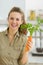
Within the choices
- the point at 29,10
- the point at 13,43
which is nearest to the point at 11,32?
the point at 13,43

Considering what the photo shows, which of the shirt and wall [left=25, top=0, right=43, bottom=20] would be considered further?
wall [left=25, top=0, right=43, bottom=20]

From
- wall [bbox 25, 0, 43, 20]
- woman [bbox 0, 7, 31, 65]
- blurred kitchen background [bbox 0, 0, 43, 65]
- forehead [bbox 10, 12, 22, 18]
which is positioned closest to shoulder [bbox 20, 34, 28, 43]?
woman [bbox 0, 7, 31, 65]

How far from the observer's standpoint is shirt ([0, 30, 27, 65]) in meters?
1.55

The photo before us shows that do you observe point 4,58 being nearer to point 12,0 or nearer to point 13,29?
point 13,29

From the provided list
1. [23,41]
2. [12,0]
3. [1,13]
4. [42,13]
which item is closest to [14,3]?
[12,0]

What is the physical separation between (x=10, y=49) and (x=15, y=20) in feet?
0.72

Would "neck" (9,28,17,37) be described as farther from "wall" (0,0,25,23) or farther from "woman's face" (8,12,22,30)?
"wall" (0,0,25,23)

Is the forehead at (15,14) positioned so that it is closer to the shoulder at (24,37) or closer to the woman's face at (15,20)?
the woman's face at (15,20)

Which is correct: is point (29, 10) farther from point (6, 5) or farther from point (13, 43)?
point (13, 43)

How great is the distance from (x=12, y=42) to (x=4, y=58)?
136mm

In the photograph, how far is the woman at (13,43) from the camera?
155 centimetres

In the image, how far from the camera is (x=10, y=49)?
5.16 ft

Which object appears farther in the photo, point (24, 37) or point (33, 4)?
point (33, 4)

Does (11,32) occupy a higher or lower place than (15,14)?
lower
